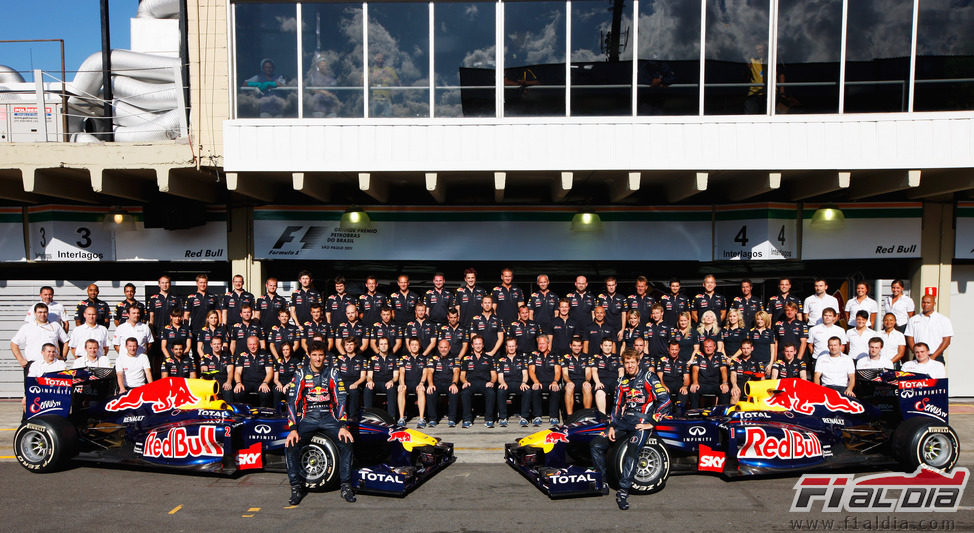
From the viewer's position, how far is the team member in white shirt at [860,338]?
927cm

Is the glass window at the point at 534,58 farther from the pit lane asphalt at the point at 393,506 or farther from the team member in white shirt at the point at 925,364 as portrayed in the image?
the team member in white shirt at the point at 925,364

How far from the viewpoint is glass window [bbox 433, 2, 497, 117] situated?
10.1 m

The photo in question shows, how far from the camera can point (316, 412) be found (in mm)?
6633

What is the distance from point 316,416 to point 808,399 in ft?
19.6

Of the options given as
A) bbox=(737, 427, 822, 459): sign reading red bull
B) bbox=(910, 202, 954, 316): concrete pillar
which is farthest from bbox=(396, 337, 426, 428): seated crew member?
bbox=(910, 202, 954, 316): concrete pillar

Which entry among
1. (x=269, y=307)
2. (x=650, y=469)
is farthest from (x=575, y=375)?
(x=269, y=307)

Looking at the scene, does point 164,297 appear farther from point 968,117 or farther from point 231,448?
point 968,117

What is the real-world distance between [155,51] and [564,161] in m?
8.87

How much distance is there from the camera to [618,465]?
21.4ft

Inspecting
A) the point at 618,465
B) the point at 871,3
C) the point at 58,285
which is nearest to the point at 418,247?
the point at 618,465

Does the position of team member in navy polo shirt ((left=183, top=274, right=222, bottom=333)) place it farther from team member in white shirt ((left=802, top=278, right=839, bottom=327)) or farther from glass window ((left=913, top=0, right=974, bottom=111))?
glass window ((left=913, top=0, right=974, bottom=111))

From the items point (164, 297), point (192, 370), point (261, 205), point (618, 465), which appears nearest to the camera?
point (618, 465)

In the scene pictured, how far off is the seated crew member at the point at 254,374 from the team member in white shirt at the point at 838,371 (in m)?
8.15

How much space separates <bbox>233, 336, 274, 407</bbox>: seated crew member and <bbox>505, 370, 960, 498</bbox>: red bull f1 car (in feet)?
13.8
